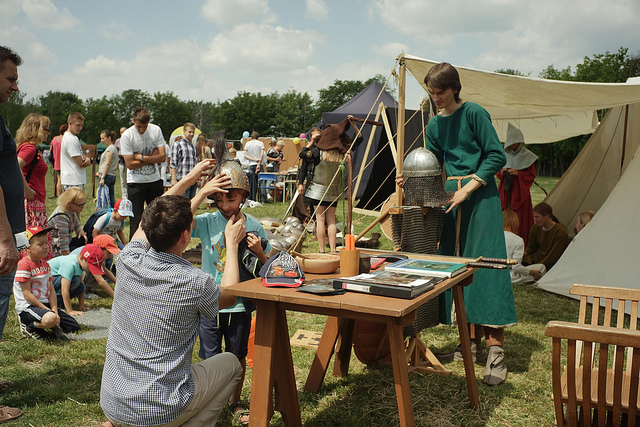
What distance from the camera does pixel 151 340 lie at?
1.88 metres

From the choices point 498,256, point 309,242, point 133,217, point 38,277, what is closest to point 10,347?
point 38,277

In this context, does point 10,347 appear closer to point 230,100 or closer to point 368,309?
point 368,309

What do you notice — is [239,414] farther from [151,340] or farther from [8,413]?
[8,413]

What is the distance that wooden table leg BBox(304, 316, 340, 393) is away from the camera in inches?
116

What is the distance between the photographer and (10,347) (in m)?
3.63

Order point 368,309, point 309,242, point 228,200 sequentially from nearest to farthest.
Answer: point 368,309 → point 228,200 → point 309,242

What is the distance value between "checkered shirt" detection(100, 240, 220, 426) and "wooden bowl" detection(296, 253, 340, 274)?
1.95ft

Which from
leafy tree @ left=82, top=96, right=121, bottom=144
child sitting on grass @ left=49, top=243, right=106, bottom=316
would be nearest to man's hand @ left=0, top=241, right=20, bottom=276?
child sitting on grass @ left=49, top=243, right=106, bottom=316

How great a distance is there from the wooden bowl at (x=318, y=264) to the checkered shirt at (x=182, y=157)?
495 centimetres

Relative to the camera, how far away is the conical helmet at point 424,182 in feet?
9.84

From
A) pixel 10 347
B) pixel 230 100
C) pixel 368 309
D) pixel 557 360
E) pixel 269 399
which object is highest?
pixel 230 100

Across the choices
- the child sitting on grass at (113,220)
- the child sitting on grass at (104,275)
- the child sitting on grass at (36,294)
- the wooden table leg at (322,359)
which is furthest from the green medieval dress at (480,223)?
the child sitting on grass at (113,220)

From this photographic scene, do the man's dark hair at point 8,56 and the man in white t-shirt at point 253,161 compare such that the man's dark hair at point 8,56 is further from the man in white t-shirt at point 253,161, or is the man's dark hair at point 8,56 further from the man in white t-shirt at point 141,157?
the man in white t-shirt at point 253,161

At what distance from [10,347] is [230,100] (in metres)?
66.6
